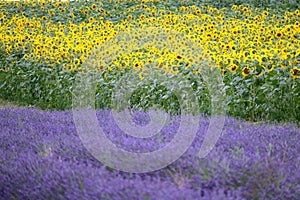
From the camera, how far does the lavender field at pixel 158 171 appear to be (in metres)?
2.70

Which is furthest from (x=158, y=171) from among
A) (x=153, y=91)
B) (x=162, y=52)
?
(x=162, y=52)

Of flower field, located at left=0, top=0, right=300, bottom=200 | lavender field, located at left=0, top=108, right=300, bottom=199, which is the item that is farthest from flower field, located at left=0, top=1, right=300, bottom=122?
lavender field, located at left=0, top=108, right=300, bottom=199

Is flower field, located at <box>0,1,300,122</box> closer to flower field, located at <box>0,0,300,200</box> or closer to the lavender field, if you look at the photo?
flower field, located at <box>0,0,300,200</box>

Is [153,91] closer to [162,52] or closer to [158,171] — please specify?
[162,52]

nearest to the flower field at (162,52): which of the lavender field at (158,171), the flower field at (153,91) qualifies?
the flower field at (153,91)

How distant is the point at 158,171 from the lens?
3.07 metres

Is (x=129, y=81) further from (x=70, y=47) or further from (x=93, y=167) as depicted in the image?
(x=93, y=167)

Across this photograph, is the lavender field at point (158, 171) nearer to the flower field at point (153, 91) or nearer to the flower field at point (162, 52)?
the flower field at point (153, 91)

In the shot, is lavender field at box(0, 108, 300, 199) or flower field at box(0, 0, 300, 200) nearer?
lavender field at box(0, 108, 300, 199)

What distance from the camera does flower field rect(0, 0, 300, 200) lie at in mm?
2912

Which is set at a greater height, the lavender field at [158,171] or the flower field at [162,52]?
the lavender field at [158,171]

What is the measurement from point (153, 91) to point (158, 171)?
13.1 feet

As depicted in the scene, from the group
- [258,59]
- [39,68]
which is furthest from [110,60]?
[258,59]

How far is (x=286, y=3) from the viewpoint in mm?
11609
